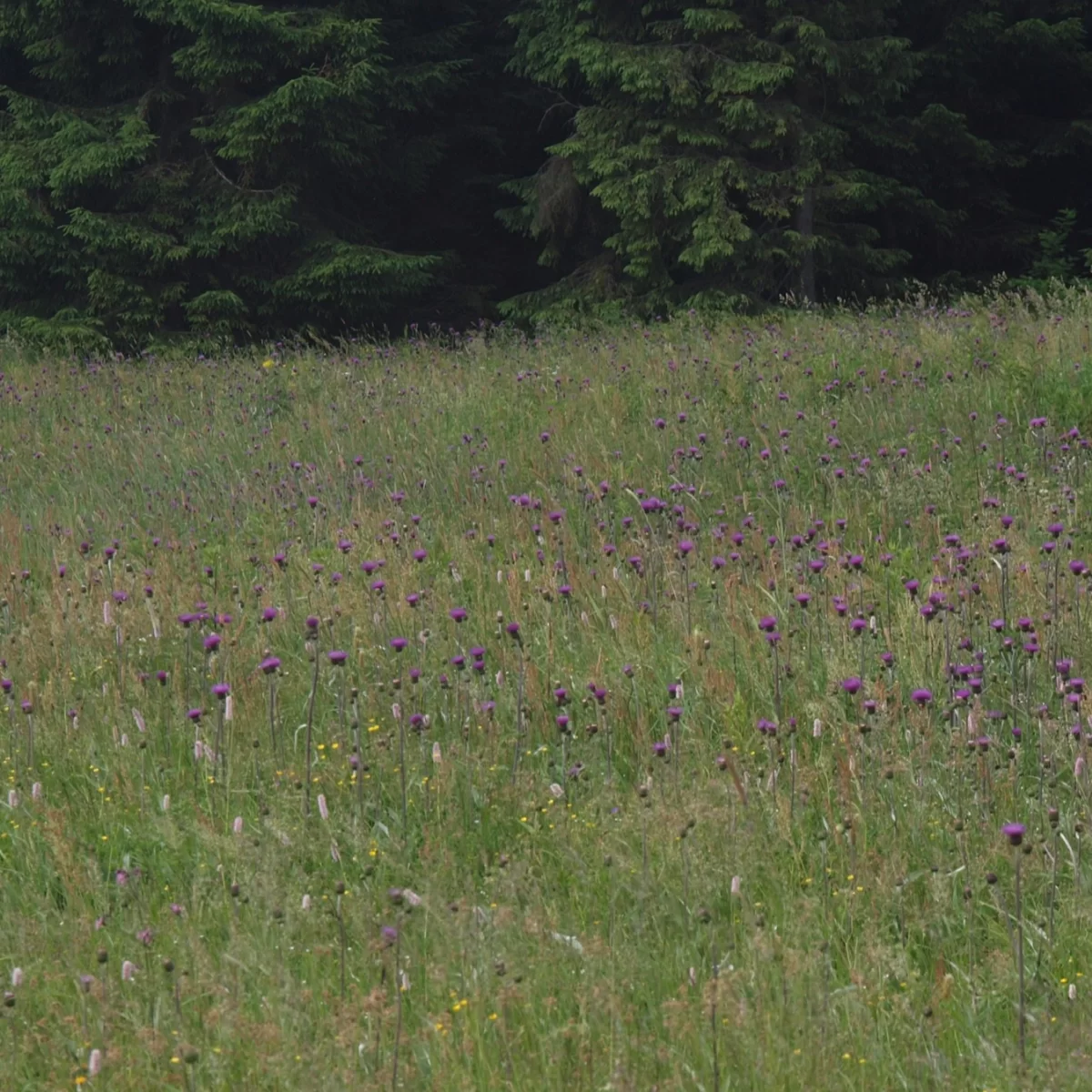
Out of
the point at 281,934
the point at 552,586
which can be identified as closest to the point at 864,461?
the point at 552,586

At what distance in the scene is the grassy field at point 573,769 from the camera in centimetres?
244

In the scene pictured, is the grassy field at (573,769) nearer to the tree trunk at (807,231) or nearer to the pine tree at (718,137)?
the pine tree at (718,137)

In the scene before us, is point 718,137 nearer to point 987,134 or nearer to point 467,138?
point 467,138

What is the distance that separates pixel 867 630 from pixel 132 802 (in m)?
2.17

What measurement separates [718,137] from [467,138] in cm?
470

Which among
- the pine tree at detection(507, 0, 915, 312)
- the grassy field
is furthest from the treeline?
the grassy field

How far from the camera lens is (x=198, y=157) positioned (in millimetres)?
15055

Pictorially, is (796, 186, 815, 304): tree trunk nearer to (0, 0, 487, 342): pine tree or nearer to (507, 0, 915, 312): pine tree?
(507, 0, 915, 312): pine tree

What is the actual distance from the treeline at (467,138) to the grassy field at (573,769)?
7600 millimetres

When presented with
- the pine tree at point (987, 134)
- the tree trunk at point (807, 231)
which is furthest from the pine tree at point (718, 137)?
the pine tree at point (987, 134)

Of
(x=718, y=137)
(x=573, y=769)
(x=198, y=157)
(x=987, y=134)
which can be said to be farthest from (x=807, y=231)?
(x=573, y=769)

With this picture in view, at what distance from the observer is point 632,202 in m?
14.0

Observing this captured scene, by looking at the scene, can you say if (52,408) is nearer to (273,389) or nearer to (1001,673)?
(273,389)

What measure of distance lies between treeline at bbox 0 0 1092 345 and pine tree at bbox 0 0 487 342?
Result: 0.04 metres
